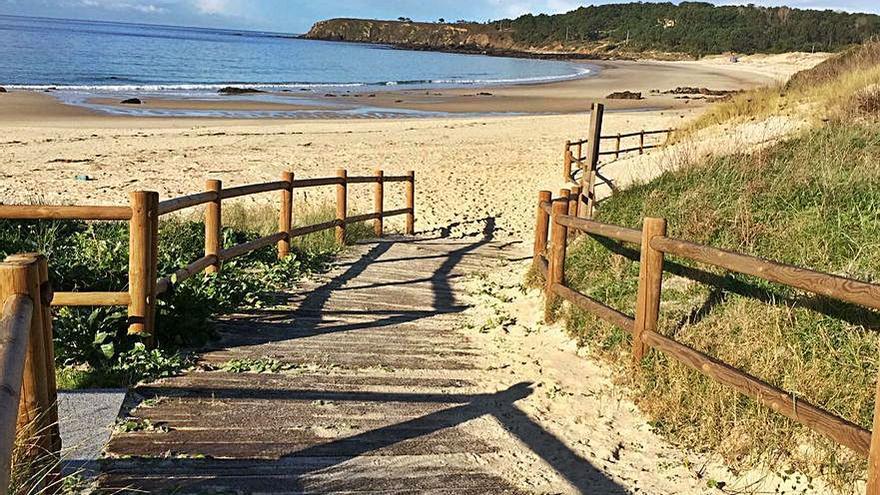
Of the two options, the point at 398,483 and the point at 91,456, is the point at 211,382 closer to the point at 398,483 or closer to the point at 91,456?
the point at 91,456

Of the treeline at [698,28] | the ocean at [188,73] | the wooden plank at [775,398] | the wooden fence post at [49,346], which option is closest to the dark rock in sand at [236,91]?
the ocean at [188,73]

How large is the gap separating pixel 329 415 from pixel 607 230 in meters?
2.50

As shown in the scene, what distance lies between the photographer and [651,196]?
306 inches

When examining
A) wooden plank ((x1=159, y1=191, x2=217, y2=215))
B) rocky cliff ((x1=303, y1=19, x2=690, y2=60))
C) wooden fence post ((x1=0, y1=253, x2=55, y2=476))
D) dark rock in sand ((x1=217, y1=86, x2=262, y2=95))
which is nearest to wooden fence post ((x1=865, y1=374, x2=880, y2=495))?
wooden fence post ((x1=0, y1=253, x2=55, y2=476))

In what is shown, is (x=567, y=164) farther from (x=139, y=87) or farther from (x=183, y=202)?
(x=139, y=87)

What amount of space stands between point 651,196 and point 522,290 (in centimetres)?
159

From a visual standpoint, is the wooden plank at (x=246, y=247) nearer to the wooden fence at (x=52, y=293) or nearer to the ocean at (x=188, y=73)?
the wooden fence at (x=52, y=293)

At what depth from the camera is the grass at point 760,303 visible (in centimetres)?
412

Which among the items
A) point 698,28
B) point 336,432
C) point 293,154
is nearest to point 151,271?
point 336,432

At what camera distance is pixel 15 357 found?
2.24 metres

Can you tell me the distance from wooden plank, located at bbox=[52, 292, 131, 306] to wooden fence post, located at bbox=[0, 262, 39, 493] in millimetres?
2133

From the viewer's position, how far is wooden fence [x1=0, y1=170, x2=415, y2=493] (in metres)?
2.25

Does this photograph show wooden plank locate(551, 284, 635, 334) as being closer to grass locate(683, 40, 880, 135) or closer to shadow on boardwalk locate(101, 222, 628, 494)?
shadow on boardwalk locate(101, 222, 628, 494)

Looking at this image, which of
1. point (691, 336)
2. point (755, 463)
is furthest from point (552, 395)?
point (755, 463)
